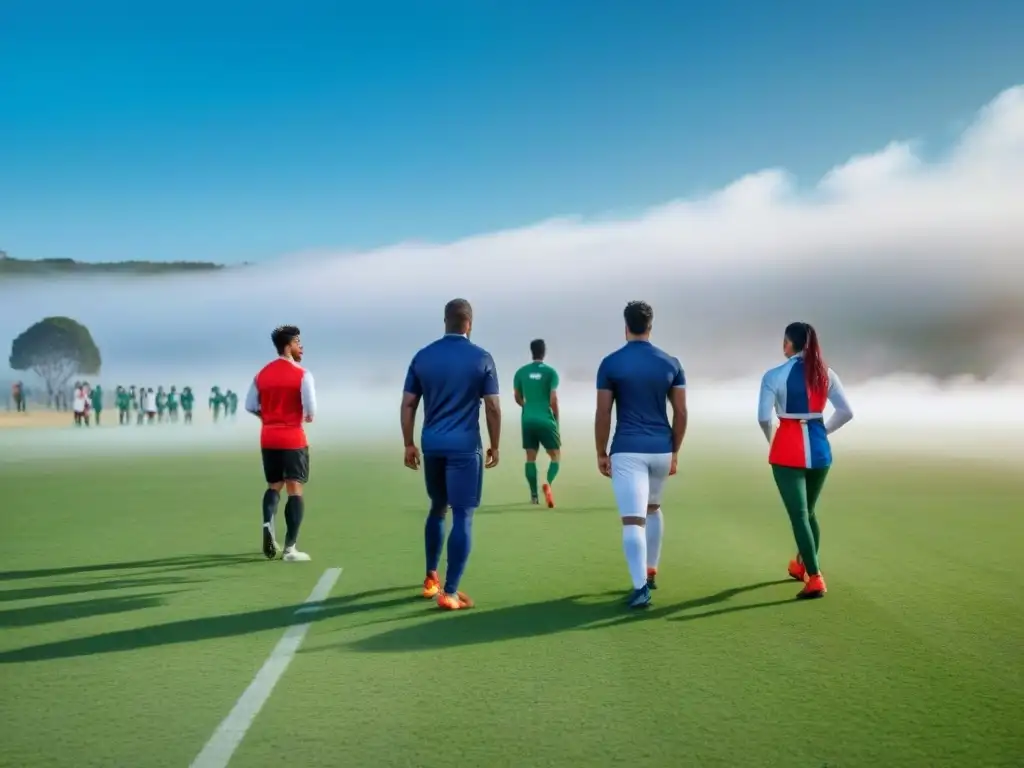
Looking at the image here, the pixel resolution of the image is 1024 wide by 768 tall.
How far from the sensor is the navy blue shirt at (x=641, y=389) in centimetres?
761

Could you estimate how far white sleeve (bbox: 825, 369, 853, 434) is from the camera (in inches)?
326

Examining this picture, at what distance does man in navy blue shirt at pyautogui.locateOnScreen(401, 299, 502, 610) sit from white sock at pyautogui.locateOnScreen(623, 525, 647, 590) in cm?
108

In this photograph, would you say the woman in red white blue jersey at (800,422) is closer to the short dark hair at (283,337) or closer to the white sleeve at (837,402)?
the white sleeve at (837,402)

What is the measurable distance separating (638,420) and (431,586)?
79.4 inches

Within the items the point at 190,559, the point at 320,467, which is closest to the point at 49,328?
the point at 320,467

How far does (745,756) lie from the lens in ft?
14.9

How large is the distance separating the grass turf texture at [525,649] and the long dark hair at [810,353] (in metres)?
1.65

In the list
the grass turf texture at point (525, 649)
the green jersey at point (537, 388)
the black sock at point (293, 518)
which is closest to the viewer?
the grass turf texture at point (525, 649)

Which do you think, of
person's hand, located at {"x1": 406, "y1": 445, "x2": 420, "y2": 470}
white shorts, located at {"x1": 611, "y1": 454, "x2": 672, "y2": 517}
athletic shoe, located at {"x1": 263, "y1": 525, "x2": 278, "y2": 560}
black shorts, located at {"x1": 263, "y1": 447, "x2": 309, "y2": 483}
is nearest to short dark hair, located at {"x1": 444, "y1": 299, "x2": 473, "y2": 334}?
person's hand, located at {"x1": 406, "y1": 445, "x2": 420, "y2": 470}

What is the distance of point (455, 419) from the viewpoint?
25.1 ft

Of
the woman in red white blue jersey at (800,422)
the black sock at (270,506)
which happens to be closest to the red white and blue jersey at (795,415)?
the woman in red white blue jersey at (800,422)

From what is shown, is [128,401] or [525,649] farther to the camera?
[128,401]

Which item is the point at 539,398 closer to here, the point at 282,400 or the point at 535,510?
the point at 535,510

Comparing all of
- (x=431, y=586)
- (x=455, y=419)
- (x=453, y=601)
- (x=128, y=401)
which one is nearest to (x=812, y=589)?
(x=453, y=601)
